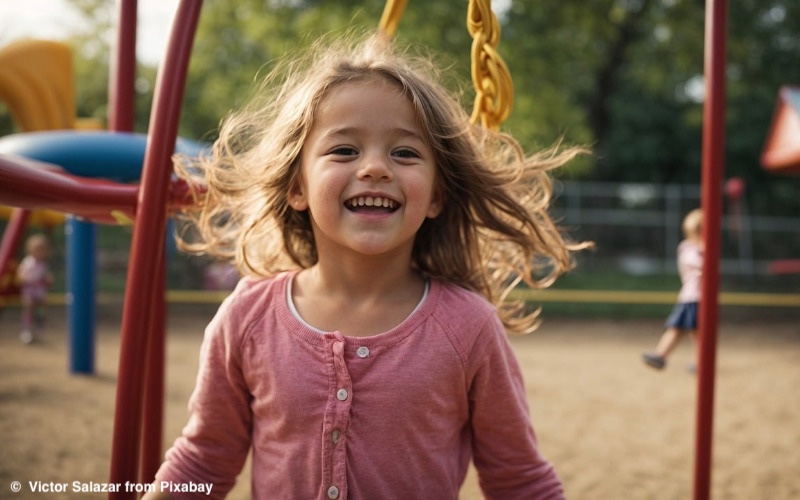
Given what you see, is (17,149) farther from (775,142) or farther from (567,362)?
(775,142)

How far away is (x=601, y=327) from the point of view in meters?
8.15

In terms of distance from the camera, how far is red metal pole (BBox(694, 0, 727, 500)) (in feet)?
5.19

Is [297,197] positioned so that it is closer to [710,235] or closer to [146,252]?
[146,252]

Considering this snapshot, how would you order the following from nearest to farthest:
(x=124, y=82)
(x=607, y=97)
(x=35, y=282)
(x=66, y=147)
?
1. (x=66, y=147)
2. (x=124, y=82)
3. (x=35, y=282)
4. (x=607, y=97)

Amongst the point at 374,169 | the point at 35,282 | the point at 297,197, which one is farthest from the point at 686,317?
the point at 35,282

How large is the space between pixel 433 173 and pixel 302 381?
0.43 meters

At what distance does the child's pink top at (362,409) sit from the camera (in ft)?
4.26

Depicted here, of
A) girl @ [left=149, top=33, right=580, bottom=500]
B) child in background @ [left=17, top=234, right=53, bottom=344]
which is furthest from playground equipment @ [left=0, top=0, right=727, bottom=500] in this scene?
child in background @ [left=17, top=234, right=53, bottom=344]

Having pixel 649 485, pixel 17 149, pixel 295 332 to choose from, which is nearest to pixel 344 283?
pixel 295 332

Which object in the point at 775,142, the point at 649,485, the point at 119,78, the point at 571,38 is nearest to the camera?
the point at 119,78

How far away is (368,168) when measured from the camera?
1288mm

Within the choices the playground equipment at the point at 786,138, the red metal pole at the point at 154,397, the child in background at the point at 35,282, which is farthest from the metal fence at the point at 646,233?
the red metal pole at the point at 154,397

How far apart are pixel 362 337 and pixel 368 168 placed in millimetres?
285

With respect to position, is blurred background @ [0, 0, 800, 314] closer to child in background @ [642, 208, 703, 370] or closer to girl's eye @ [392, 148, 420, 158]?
child in background @ [642, 208, 703, 370]
